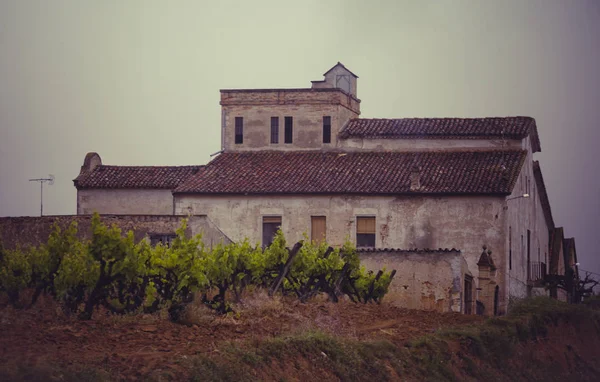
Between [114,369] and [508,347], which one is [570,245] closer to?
[508,347]

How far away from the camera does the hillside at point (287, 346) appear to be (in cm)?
1510

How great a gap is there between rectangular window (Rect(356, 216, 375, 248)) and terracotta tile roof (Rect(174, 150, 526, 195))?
1.11m

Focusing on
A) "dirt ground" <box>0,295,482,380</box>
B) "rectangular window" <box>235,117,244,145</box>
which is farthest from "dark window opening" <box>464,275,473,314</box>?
"rectangular window" <box>235,117,244,145</box>

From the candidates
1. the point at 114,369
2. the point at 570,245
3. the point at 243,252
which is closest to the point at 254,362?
the point at 114,369

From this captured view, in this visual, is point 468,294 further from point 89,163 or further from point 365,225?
point 89,163

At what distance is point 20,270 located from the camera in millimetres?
19812

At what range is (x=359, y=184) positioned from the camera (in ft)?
137

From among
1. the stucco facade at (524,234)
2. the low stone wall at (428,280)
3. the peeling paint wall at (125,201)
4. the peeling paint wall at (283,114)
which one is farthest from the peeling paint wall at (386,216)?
the low stone wall at (428,280)

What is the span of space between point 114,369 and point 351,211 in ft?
89.6

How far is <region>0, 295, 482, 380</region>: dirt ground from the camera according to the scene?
49.2 ft

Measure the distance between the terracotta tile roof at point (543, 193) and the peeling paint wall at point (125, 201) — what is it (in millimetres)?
16347

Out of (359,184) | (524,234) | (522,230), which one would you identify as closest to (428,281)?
(359,184)

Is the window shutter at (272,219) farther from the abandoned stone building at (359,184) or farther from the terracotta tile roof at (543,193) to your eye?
the terracotta tile roof at (543,193)

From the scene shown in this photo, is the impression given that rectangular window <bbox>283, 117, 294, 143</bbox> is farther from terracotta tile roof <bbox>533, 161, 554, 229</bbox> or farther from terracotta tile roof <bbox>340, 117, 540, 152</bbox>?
terracotta tile roof <bbox>533, 161, 554, 229</bbox>
